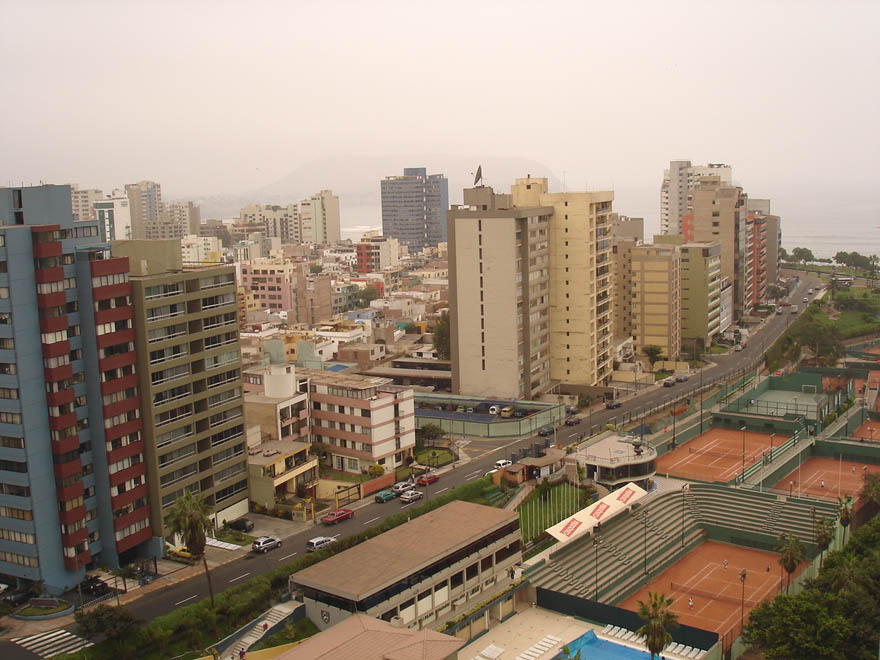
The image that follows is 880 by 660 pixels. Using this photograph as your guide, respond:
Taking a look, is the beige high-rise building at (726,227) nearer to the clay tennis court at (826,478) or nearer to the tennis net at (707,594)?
the clay tennis court at (826,478)

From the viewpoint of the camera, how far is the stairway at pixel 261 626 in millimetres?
23375

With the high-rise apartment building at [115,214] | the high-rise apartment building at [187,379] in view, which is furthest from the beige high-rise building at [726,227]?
the high-rise apartment building at [115,214]

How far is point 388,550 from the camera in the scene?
983 inches

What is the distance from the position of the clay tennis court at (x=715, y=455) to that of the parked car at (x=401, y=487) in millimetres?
10341

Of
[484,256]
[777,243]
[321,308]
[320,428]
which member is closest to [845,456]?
[484,256]

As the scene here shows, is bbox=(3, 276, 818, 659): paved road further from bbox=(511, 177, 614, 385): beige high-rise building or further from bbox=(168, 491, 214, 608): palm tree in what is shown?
bbox=(511, 177, 614, 385): beige high-rise building

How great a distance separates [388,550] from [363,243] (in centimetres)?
8762

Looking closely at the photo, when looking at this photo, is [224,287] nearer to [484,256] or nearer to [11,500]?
[11,500]

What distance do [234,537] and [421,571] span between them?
9199mm

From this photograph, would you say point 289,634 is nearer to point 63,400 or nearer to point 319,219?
point 63,400

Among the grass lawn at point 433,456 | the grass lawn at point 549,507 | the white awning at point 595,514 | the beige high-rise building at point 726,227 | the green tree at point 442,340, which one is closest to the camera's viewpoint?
the white awning at point 595,514

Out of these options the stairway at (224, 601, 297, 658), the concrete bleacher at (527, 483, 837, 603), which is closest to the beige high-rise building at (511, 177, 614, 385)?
the concrete bleacher at (527, 483, 837, 603)

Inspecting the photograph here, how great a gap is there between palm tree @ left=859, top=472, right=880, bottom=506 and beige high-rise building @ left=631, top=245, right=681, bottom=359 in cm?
2786

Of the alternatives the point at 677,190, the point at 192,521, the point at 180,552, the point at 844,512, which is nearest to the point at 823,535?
the point at 844,512
